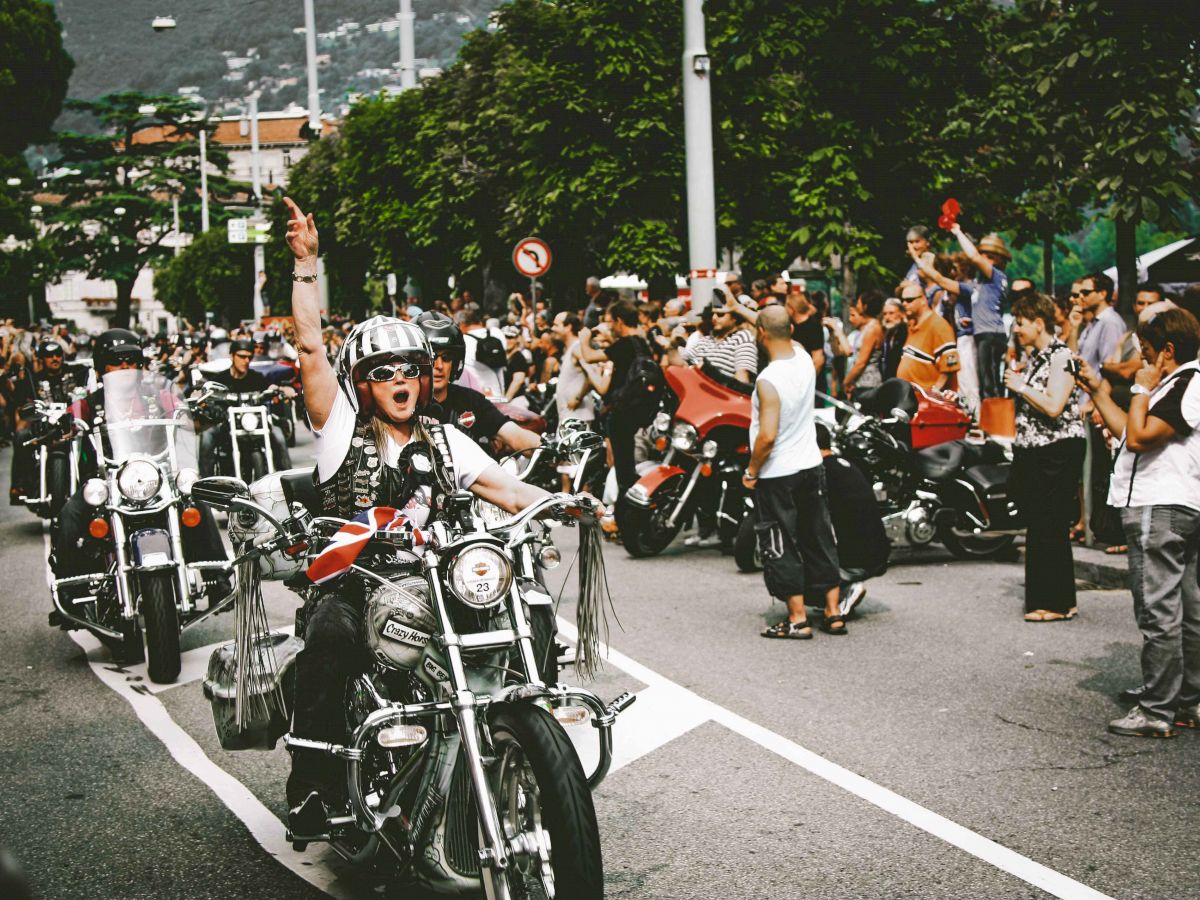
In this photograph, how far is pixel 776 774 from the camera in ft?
19.7

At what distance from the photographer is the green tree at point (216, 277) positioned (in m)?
79.3

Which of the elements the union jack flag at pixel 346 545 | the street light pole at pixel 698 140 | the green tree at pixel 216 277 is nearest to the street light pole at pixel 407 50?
the green tree at pixel 216 277

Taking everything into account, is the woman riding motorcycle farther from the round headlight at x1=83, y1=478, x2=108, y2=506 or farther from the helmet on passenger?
the round headlight at x1=83, y1=478, x2=108, y2=506

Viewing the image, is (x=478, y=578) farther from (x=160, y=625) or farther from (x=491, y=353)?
(x=491, y=353)

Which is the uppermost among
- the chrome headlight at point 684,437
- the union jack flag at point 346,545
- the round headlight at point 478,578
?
the union jack flag at point 346,545

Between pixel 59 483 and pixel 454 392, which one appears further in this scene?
pixel 59 483

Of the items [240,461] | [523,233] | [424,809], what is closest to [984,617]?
[424,809]

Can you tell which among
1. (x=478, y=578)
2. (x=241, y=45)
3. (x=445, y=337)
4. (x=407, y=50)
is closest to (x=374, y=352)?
(x=478, y=578)

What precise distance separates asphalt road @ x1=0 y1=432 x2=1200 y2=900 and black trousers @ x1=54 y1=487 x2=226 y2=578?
22.3 inches

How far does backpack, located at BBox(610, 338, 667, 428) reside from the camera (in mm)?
12727

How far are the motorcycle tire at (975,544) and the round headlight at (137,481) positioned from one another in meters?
5.77

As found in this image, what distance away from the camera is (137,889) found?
16.1 feet

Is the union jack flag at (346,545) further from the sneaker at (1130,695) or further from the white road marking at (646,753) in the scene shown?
the sneaker at (1130,695)

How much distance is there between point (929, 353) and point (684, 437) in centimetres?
232
